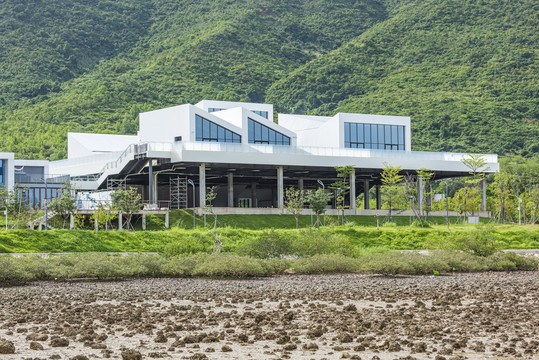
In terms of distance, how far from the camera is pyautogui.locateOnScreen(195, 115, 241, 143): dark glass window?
75000mm

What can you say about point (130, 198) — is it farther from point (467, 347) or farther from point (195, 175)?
point (467, 347)

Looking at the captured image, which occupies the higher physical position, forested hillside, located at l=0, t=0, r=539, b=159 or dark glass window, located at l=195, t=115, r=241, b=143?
forested hillside, located at l=0, t=0, r=539, b=159

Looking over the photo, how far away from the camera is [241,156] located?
221 feet

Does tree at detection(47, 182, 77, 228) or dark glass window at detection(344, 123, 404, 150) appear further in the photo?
dark glass window at detection(344, 123, 404, 150)

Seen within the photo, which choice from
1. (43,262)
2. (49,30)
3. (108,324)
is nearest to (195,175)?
(43,262)

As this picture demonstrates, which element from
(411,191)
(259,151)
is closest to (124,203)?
(259,151)

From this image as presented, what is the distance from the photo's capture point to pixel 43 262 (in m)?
29.3

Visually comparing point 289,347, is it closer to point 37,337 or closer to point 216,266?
point 37,337

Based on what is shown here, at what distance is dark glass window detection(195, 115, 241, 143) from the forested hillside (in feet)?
167

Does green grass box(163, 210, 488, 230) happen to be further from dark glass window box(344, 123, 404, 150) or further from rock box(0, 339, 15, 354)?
rock box(0, 339, 15, 354)

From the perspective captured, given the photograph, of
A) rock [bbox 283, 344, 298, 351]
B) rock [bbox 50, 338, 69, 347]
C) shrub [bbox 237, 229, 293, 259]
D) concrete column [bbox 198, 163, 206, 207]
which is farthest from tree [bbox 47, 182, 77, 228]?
rock [bbox 283, 344, 298, 351]

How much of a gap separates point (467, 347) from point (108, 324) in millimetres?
7736

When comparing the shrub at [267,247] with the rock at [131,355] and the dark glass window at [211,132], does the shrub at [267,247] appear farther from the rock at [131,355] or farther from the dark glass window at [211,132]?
the dark glass window at [211,132]

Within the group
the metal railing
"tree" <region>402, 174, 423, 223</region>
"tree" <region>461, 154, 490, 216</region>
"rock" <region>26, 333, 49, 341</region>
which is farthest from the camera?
"tree" <region>461, 154, 490, 216</region>
